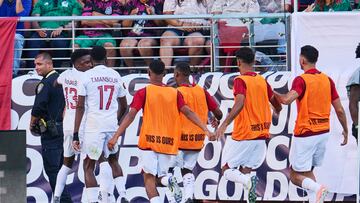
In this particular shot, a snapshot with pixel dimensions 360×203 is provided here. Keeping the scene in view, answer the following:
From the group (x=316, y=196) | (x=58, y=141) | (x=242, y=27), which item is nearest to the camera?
(x=316, y=196)

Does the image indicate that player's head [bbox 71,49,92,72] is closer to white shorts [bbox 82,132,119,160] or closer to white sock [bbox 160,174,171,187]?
white shorts [bbox 82,132,119,160]

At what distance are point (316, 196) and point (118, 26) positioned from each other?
5.13m

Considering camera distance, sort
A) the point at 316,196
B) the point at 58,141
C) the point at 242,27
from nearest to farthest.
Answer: the point at 316,196, the point at 58,141, the point at 242,27

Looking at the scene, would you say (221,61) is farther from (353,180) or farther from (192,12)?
(353,180)

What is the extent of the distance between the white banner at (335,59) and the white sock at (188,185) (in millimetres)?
2392

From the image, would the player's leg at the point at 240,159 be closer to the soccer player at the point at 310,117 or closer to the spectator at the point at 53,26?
the soccer player at the point at 310,117

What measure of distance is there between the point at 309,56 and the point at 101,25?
4.45 m

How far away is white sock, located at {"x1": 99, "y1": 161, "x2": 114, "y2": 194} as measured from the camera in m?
15.0

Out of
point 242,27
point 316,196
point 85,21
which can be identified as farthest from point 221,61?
point 316,196

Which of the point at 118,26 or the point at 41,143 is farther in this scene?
the point at 118,26

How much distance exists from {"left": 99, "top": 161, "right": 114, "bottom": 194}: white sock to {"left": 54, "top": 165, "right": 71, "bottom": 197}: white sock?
691 mm

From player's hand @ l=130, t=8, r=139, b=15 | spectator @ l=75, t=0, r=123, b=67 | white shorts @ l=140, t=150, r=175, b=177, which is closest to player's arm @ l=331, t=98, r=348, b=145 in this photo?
white shorts @ l=140, t=150, r=175, b=177

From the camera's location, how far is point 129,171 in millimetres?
16938

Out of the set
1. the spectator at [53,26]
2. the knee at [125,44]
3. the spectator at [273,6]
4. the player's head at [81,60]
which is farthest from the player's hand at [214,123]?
the spectator at [53,26]
